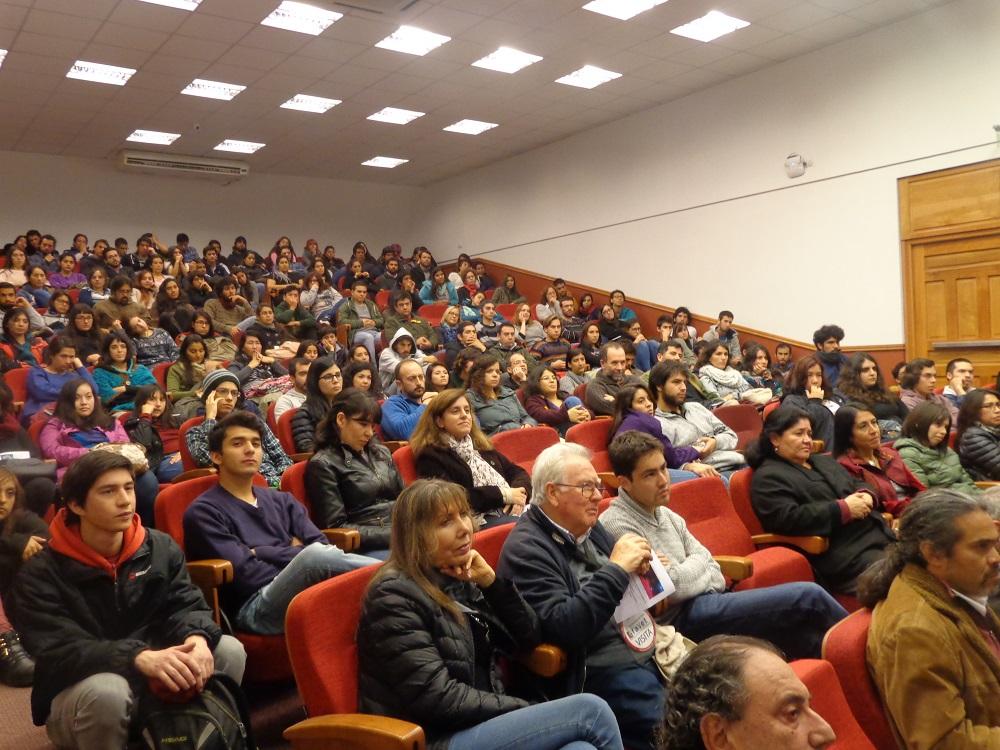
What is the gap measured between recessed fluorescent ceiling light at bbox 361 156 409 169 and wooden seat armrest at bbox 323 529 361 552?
344 inches

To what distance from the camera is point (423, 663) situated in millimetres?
1523

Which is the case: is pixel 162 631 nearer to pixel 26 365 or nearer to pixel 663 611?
pixel 663 611

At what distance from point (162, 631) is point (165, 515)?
2.42 ft

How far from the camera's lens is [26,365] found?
482cm

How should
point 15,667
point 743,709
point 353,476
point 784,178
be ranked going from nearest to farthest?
1. point 743,709
2. point 15,667
3. point 353,476
4. point 784,178

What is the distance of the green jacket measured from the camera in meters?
3.36

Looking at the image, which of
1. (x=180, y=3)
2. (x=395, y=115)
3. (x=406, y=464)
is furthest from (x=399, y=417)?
(x=395, y=115)

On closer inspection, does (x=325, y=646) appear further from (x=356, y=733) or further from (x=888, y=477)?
(x=888, y=477)

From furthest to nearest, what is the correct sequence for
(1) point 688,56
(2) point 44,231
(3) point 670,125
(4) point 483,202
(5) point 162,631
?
(4) point 483,202 < (2) point 44,231 < (3) point 670,125 < (1) point 688,56 < (5) point 162,631

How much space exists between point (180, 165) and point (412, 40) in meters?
4.71

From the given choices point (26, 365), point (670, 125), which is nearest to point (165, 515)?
point (26, 365)

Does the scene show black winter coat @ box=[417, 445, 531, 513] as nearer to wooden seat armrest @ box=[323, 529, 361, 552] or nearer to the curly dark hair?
wooden seat armrest @ box=[323, 529, 361, 552]

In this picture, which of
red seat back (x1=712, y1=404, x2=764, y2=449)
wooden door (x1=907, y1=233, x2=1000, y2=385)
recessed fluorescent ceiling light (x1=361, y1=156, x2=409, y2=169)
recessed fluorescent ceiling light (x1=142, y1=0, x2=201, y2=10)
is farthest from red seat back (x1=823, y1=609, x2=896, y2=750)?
recessed fluorescent ceiling light (x1=361, y1=156, x2=409, y2=169)

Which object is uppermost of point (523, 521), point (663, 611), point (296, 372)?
point (296, 372)
